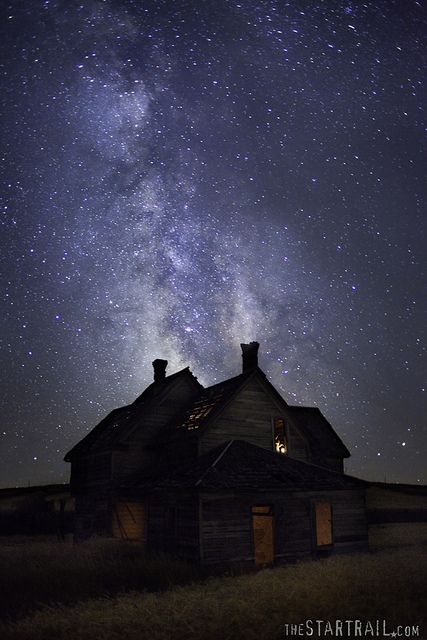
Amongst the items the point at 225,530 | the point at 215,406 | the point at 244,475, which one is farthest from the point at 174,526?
the point at 215,406

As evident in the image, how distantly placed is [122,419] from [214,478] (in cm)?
1071

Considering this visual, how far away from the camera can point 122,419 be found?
2891 cm

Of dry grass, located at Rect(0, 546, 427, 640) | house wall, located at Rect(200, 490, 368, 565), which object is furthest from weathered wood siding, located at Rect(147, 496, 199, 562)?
dry grass, located at Rect(0, 546, 427, 640)

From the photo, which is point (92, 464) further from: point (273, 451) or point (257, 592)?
point (257, 592)

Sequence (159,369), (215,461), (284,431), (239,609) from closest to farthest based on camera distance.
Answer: (239,609) < (215,461) < (284,431) < (159,369)

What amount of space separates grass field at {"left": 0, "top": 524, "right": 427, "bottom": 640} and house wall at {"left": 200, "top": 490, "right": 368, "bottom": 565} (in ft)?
6.39

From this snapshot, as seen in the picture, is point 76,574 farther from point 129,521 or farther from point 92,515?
point 92,515

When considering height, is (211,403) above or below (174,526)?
above

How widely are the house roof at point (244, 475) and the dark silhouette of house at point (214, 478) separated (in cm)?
5

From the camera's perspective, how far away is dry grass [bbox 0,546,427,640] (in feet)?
32.4

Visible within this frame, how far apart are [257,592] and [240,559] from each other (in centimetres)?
660

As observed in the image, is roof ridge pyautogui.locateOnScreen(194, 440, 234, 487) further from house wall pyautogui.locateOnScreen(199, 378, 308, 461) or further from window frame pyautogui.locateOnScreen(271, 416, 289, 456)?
window frame pyautogui.locateOnScreen(271, 416, 289, 456)

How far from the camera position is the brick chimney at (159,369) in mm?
31453

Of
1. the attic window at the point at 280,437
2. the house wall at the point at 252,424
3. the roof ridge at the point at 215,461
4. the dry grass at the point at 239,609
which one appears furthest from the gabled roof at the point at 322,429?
the dry grass at the point at 239,609
